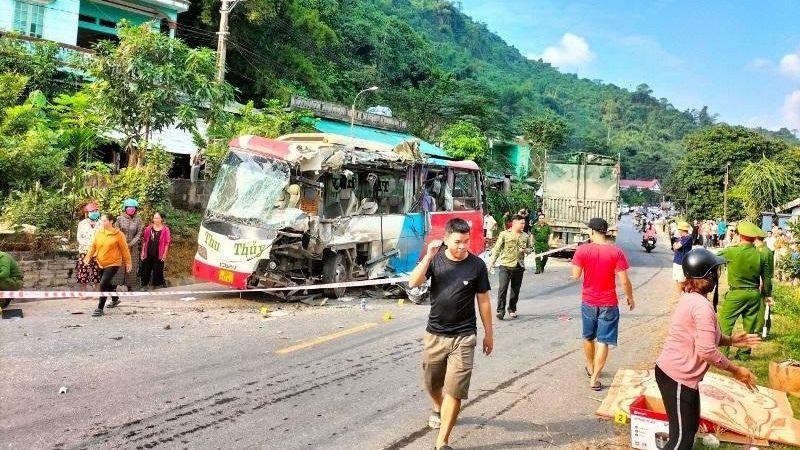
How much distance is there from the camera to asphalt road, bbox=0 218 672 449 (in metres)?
5.22

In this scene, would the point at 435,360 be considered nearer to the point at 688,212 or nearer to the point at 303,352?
the point at 303,352

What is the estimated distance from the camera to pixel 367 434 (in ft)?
17.5

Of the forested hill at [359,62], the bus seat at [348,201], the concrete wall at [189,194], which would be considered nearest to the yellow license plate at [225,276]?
the bus seat at [348,201]

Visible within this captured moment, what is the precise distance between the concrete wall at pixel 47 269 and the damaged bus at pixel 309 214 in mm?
2833

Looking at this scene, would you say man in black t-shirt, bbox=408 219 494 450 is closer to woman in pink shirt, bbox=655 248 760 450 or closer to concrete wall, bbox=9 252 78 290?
woman in pink shirt, bbox=655 248 760 450

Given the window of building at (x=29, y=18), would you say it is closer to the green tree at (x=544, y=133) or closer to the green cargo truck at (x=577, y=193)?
the green cargo truck at (x=577, y=193)

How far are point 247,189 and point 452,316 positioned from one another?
24.1 feet

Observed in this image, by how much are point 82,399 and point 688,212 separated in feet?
168

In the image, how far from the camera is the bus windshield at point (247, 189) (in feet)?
36.9

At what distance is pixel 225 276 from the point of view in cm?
1109

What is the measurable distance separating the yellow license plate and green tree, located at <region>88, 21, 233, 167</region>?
5.59 metres

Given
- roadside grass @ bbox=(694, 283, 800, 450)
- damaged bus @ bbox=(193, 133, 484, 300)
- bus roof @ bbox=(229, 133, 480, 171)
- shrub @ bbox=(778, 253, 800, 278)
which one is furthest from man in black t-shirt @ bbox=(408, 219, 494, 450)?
shrub @ bbox=(778, 253, 800, 278)

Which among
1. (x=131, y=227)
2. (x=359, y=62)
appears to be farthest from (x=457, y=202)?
(x=359, y=62)

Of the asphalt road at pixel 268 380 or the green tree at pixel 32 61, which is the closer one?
the asphalt road at pixel 268 380
